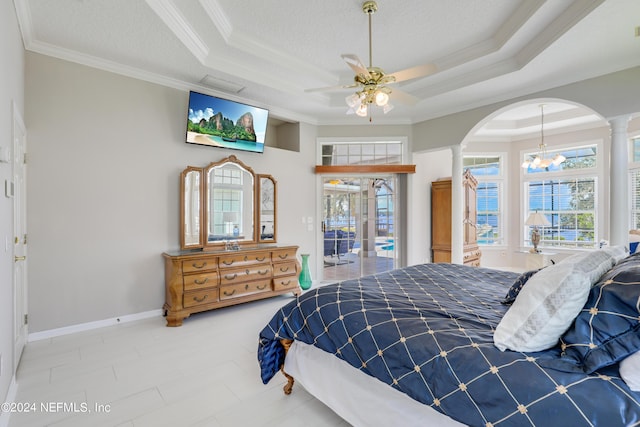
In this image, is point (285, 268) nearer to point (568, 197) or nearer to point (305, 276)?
point (305, 276)

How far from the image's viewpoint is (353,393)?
1726 mm

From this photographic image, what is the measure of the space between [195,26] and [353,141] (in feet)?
10.3

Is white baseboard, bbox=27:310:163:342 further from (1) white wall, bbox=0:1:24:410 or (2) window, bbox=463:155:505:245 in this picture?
(2) window, bbox=463:155:505:245

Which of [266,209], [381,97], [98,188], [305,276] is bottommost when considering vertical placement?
[305,276]

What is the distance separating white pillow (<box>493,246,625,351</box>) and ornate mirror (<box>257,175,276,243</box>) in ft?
12.5

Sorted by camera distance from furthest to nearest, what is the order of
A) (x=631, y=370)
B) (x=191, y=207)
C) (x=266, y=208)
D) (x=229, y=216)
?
(x=266, y=208) < (x=229, y=216) < (x=191, y=207) < (x=631, y=370)

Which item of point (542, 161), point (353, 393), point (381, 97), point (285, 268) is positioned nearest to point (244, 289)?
point (285, 268)

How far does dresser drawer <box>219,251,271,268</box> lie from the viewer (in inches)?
156

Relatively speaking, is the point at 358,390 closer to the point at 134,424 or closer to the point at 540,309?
the point at 540,309

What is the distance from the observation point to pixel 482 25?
323cm

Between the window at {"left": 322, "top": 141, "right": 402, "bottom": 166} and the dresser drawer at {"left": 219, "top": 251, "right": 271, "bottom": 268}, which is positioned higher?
the window at {"left": 322, "top": 141, "right": 402, "bottom": 166}

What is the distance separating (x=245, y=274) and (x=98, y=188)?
191cm

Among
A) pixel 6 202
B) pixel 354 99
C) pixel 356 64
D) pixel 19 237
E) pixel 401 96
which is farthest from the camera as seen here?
pixel 401 96

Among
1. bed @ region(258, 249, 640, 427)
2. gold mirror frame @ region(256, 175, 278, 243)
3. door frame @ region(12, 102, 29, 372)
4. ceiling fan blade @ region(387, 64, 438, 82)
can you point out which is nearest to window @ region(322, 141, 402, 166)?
gold mirror frame @ region(256, 175, 278, 243)
